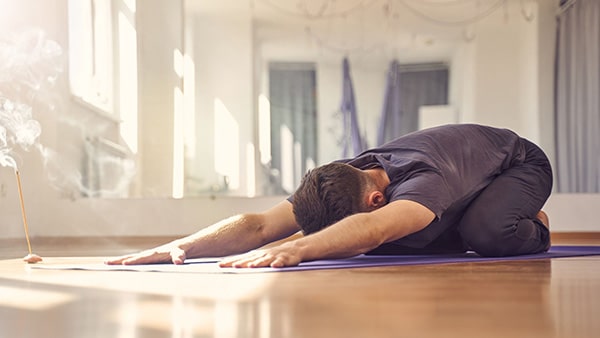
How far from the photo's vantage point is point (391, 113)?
214 inches

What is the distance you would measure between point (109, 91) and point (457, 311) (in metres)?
4.68

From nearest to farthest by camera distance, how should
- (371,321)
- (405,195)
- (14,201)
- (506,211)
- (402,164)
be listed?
(371,321)
(405,195)
(402,164)
(506,211)
(14,201)

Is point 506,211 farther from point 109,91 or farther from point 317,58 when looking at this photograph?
point 109,91

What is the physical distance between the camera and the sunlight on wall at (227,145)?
18.1 feet

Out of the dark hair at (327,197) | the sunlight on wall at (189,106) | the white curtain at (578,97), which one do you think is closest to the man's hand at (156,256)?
the dark hair at (327,197)

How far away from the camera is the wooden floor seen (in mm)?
1079

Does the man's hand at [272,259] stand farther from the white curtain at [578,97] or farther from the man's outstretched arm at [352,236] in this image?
the white curtain at [578,97]

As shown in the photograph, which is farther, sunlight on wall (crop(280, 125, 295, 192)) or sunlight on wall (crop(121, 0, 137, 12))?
sunlight on wall (crop(121, 0, 137, 12))

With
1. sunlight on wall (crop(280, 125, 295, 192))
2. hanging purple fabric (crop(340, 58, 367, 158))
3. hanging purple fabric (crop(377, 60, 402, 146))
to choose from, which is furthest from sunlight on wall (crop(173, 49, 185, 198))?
hanging purple fabric (crop(377, 60, 402, 146))

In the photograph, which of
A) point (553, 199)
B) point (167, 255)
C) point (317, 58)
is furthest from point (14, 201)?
point (553, 199)

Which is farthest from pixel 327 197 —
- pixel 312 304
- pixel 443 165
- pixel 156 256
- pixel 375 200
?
pixel 312 304

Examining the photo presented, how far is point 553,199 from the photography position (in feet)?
18.4

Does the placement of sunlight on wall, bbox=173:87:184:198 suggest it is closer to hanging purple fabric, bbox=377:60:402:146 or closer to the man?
hanging purple fabric, bbox=377:60:402:146

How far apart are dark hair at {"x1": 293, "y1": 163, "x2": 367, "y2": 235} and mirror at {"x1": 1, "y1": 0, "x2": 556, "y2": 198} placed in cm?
315
